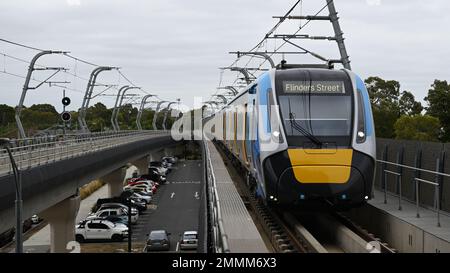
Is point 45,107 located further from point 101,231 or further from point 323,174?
point 323,174

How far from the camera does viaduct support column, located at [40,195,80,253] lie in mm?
34719

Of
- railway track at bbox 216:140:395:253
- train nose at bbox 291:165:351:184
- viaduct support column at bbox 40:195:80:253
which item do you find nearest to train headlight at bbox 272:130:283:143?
→ train nose at bbox 291:165:351:184

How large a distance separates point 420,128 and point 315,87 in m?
37.4

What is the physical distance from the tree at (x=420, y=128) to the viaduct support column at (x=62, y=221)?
2581 cm

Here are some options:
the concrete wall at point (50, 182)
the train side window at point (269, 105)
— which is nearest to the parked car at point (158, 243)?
the concrete wall at point (50, 182)

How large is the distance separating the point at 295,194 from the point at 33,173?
12.4 m

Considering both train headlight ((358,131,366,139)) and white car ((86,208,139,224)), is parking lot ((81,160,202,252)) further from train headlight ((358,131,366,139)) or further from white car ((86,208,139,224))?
train headlight ((358,131,366,139))

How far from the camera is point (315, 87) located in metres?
14.6

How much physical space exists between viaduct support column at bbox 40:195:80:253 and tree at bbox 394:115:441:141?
2581 cm

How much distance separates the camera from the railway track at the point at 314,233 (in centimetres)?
1295

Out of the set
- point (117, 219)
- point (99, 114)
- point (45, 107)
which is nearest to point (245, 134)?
point (117, 219)

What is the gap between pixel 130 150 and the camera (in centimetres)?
5694
